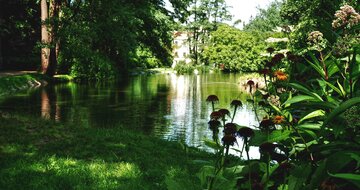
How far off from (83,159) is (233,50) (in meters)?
58.4

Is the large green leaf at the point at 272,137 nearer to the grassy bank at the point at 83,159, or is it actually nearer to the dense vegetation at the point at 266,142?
the dense vegetation at the point at 266,142

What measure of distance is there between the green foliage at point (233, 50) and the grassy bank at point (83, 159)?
54.0 metres

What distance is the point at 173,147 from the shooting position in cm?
762

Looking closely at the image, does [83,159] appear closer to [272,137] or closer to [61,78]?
[272,137]

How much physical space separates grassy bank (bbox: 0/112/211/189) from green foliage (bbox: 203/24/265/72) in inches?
2125

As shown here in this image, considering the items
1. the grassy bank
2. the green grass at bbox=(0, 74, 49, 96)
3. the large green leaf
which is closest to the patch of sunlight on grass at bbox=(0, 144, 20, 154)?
the grassy bank

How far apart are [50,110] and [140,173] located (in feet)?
31.1

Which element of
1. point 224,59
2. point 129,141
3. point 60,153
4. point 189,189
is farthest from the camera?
point 224,59

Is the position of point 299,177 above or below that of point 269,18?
below

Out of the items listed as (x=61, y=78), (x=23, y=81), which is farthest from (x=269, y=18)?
(x=23, y=81)

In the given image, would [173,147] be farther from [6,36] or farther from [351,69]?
[6,36]

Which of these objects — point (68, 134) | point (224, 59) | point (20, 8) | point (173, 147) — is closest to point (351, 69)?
point (173, 147)

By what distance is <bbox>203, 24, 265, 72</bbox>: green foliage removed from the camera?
61531 millimetres

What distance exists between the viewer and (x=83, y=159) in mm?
5777
